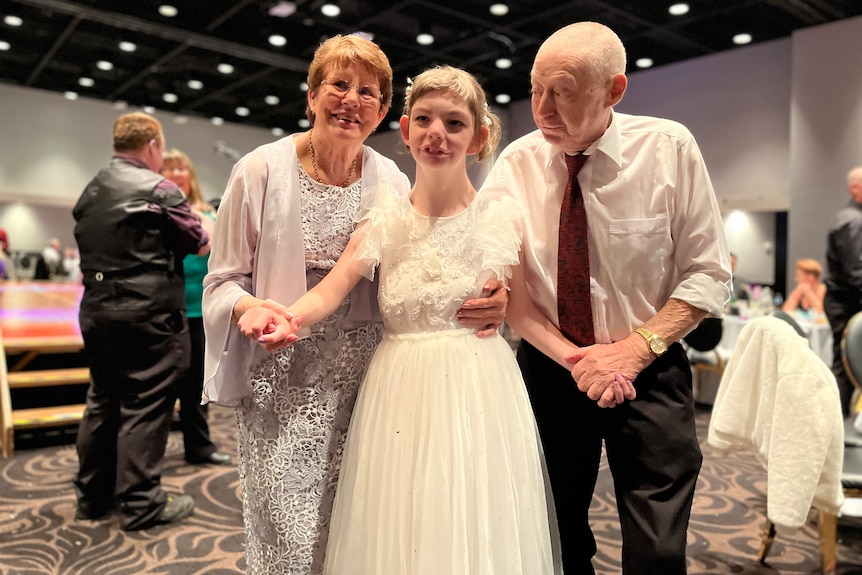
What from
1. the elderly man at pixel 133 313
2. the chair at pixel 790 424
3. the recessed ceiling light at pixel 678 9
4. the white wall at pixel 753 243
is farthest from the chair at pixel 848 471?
the white wall at pixel 753 243

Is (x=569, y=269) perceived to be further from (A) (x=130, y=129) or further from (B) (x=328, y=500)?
(A) (x=130, y=129)

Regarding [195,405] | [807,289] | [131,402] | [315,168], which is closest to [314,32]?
[195,405]

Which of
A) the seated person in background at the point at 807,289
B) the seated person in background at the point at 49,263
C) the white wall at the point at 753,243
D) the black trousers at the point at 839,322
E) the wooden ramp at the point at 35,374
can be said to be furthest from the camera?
the seated person in background at the point at 49,263

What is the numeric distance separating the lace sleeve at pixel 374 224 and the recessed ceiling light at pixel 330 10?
18.9ft

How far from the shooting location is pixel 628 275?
62.7 inches

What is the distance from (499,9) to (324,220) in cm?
576

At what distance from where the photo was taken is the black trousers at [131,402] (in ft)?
10.0

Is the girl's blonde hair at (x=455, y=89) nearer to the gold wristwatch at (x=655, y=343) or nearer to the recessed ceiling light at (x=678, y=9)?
the gold wristwatch at (x=655, y=343)

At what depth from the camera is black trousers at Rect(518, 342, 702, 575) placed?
5.16ft

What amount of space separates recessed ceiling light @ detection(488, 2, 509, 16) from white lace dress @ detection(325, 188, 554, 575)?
18.2ft

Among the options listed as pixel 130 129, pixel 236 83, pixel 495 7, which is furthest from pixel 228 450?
pixel 236 83

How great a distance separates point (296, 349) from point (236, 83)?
9.06 metres

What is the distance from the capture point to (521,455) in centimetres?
150

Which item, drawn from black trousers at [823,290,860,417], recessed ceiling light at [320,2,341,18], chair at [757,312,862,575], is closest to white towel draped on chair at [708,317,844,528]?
chair at [757,312,862,575]
